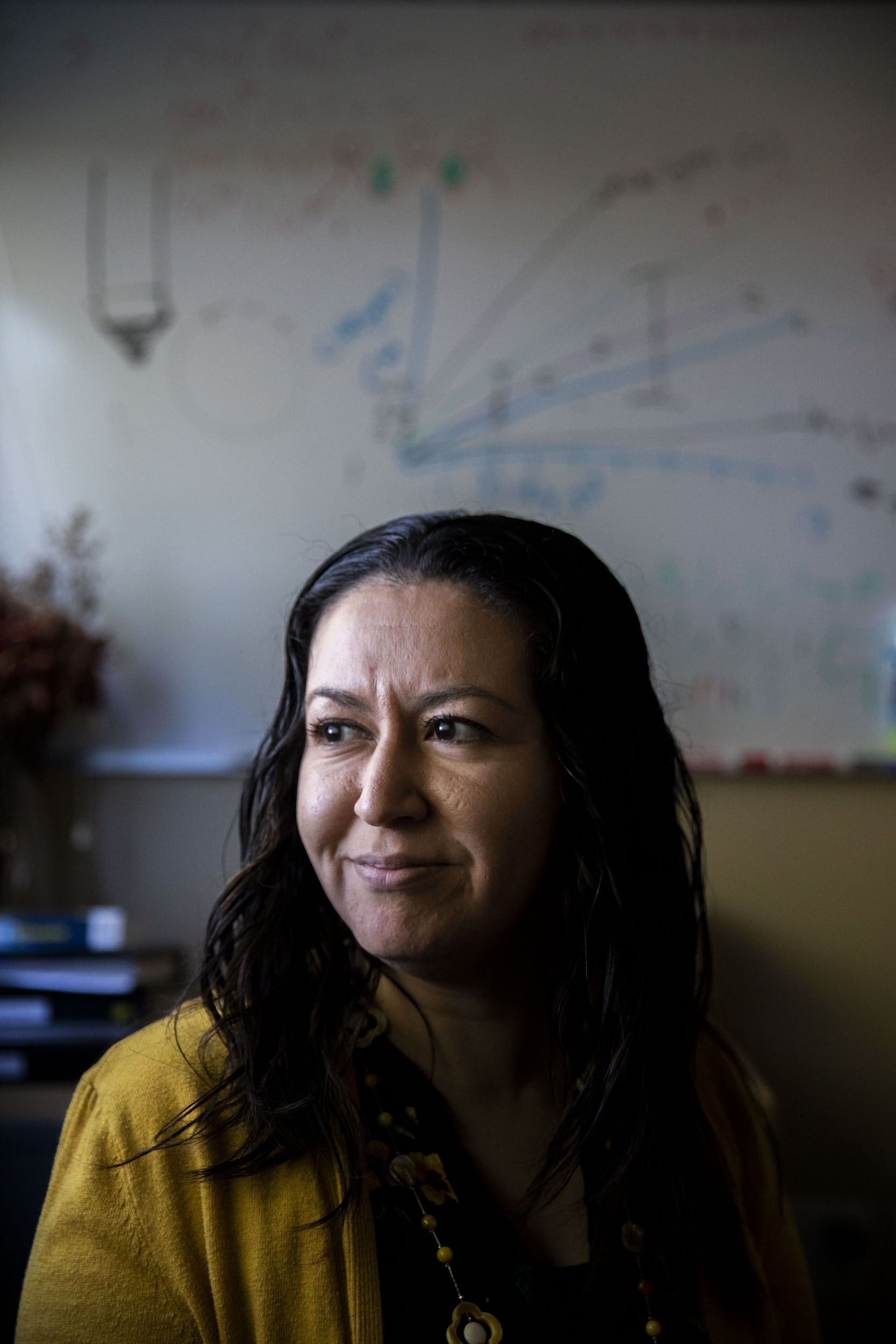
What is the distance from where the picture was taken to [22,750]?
1773mm

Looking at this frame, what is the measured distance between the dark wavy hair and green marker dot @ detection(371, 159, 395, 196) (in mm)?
1292

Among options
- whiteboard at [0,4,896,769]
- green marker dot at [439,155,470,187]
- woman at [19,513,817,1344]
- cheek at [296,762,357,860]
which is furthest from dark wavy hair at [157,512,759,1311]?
green marker dot at [439,155,470,187]

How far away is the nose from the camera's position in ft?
2.47

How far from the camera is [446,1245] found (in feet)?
2.56

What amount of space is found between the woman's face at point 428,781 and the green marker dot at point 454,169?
4.60ft

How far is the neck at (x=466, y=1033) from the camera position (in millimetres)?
859

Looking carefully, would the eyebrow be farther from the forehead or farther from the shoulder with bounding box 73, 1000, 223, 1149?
the shoulder with bounding box 73, 1000, 223, 1149

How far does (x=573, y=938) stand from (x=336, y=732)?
301 mm

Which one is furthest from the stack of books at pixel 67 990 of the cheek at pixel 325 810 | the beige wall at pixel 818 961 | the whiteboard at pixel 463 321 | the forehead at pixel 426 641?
the beige wall at pixel 818 961

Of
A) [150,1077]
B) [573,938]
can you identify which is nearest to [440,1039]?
[573,938]

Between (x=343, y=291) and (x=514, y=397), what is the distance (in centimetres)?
42

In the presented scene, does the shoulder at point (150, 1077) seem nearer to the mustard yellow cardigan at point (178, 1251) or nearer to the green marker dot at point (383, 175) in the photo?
the mustard yellow cardigan at point (178, 1251)

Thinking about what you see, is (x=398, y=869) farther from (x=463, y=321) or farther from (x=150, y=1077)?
(x=463, y=321)

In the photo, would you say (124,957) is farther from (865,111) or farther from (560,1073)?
(865,111)
